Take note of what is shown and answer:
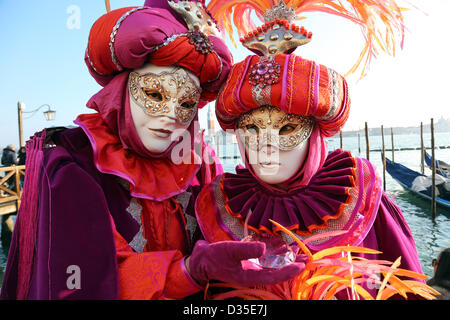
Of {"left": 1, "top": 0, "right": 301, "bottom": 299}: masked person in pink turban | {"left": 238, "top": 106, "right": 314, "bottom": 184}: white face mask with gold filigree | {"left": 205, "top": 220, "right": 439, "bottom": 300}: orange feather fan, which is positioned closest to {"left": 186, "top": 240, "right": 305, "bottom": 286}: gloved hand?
{"left": 1, "top": 0, "right": 301, "bottom": 299}: masked person in pink turban

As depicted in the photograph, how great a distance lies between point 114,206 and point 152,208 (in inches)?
7.2

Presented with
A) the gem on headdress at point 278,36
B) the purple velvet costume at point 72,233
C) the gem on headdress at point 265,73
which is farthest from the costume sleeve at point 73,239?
the gem on headdress at point 278,36

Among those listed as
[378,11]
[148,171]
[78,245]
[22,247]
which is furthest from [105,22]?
[378,11]

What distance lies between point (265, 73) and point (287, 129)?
0.29 metres

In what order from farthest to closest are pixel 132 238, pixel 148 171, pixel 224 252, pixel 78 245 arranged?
pixel 148 171 < pixel 132 238 < pixel 78 245 < pixel 224 252

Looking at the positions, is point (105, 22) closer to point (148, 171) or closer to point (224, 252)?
point (148, 171)

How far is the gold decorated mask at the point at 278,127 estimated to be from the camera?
1.44 m

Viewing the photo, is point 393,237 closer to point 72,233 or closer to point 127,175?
point 127,175

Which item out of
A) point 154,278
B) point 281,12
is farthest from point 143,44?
→ point 154,278

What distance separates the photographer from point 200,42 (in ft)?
4.94

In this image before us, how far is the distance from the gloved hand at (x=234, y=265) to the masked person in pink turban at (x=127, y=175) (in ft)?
0.05

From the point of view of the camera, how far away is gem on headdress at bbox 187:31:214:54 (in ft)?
4.90

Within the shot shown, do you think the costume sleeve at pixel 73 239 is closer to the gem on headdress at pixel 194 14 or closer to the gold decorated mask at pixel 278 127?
the gold decorated mask at pixel 278 127
